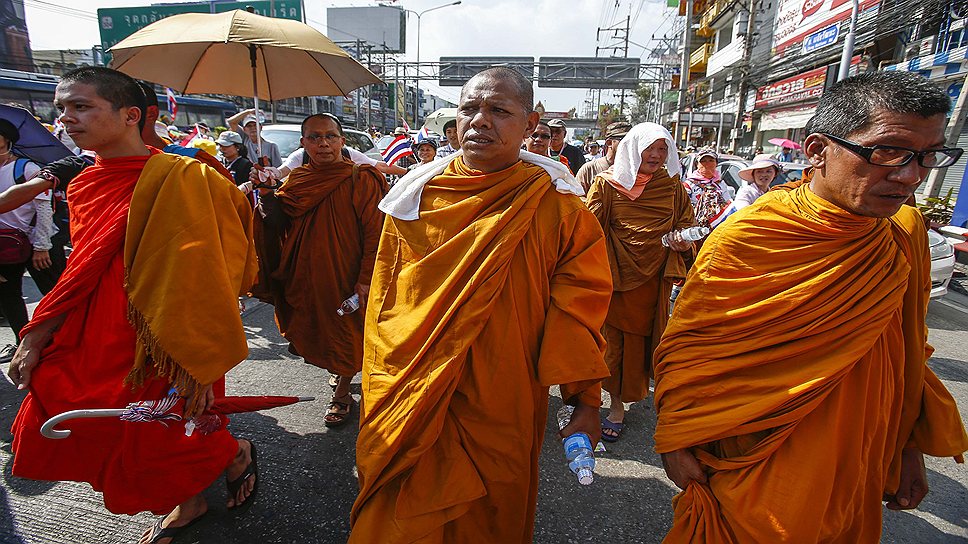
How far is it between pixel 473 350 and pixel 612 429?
6.10 ft

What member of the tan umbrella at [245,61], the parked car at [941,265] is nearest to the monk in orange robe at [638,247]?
the tan umbrella at [245,61]

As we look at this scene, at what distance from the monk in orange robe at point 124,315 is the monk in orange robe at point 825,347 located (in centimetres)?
176

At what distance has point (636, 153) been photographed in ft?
10.2

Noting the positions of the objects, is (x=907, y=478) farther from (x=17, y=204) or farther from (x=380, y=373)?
(x=17, y=204)

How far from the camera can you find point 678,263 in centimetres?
311

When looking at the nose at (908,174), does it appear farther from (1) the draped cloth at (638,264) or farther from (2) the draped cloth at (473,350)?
(1) the draped cloth at (638,264)

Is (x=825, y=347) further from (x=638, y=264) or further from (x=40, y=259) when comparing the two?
(x=40, y=259)

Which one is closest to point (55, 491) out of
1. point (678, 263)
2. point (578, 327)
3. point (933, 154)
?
point (578, 327)

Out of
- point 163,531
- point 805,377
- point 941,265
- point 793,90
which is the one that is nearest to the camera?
point 805,377

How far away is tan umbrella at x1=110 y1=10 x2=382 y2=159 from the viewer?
2955 millimetres

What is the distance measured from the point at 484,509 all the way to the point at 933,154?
1.68m

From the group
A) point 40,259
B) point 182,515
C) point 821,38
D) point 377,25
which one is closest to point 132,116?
point 182,515

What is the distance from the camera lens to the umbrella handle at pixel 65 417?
1.78m

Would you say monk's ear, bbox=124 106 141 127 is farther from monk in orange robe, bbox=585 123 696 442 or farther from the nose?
the nose
